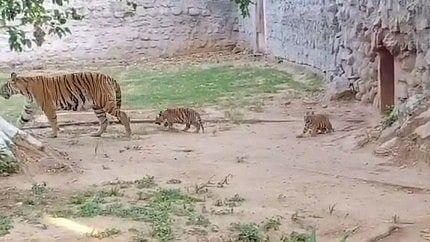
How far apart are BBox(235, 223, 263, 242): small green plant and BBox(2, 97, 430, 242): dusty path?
0.60 ft

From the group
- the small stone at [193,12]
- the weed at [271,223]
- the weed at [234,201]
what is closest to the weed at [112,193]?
the weed at [234,201]

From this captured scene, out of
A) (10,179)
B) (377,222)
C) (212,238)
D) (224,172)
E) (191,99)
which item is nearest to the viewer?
(212,238)

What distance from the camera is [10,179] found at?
5.76 meters

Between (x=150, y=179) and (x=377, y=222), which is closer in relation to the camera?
(x=377, y=222)

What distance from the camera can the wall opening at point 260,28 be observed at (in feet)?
56.0

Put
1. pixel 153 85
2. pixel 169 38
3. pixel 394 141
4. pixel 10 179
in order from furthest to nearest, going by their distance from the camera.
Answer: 1. pixel 169 38
2. pixel 153 85
3. pixel 394 141
4. pixel 10 179

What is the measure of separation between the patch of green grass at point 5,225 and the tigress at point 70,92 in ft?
12.8

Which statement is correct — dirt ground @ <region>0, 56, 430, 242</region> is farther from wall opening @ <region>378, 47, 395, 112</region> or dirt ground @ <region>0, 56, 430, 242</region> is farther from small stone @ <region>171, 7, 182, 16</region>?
small stone @ <region>171, 7, 182, 16</region>

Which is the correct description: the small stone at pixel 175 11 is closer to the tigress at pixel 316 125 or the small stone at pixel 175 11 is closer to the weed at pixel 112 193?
the tigress at pixel 316 125

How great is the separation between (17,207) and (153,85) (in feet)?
26.5

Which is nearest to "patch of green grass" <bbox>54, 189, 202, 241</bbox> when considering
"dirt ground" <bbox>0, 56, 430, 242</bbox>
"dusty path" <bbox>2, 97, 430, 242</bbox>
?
"dirt ground" <bbox>0, 56, 430, 242</bbox>

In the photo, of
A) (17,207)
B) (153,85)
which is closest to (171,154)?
(17,207)

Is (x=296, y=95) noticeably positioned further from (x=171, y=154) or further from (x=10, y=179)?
(x=10, y=179)

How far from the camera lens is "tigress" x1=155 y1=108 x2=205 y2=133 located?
28.2 ft
